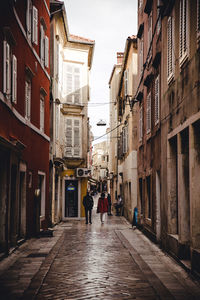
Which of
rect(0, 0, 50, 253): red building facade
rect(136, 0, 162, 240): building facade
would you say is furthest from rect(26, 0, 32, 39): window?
rect(136, 0, 162, 240): building facade

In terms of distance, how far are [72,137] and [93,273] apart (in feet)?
68.5

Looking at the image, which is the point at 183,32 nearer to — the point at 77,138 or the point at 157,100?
the point at 157,100

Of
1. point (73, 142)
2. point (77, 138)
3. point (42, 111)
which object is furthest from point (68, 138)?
point (42, 111)

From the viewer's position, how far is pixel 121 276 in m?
9.04

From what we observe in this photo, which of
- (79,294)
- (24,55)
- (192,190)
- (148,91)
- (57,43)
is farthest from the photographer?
(57,43)

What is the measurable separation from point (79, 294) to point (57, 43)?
731 inches

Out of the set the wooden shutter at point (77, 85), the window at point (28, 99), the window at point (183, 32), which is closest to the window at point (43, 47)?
the window at point (28, 99)

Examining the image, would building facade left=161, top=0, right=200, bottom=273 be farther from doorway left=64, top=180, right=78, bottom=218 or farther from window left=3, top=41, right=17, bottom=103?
doorway left=64, top=180, right=78, bottom=218

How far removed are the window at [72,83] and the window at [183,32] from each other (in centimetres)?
1951

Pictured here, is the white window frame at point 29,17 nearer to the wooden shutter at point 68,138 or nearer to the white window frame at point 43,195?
the white window frame at point 43,195

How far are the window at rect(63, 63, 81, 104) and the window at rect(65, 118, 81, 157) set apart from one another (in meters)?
1.41

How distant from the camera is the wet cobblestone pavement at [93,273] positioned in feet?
24.7

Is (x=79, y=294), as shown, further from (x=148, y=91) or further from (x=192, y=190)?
(x=148, y=91)

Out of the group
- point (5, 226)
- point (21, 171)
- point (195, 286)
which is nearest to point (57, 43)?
point (21, 171)
